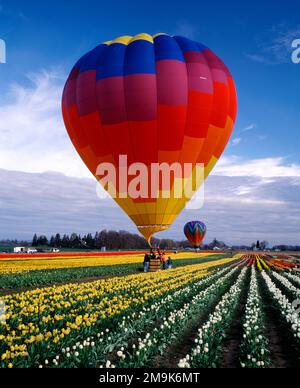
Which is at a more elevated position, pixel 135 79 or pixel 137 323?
pixel 135 79

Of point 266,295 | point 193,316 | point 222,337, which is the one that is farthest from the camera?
point 266,295

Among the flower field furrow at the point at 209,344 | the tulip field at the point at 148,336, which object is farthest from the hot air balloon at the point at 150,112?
the flower field furrow at the point at 209,344

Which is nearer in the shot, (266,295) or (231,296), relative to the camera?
(231,296)

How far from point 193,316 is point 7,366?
721 centimetres

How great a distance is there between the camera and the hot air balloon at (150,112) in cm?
2078

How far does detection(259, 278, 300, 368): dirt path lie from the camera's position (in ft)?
28.5

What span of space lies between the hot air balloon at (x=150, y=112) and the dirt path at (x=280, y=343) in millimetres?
10645

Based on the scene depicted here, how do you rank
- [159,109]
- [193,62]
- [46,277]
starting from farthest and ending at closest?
[46,277], [193,62], [159,109]

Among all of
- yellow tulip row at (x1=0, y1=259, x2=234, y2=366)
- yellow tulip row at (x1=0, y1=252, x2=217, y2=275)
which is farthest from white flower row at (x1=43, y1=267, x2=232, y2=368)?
yellow tulip row at (x1=0, y1=252, x2=217, y2=275)

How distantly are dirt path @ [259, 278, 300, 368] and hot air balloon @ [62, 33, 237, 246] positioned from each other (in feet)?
34.9

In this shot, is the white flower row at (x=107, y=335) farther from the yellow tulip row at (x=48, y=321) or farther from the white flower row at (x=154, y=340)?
the white flower row at (x=154, y=340)
